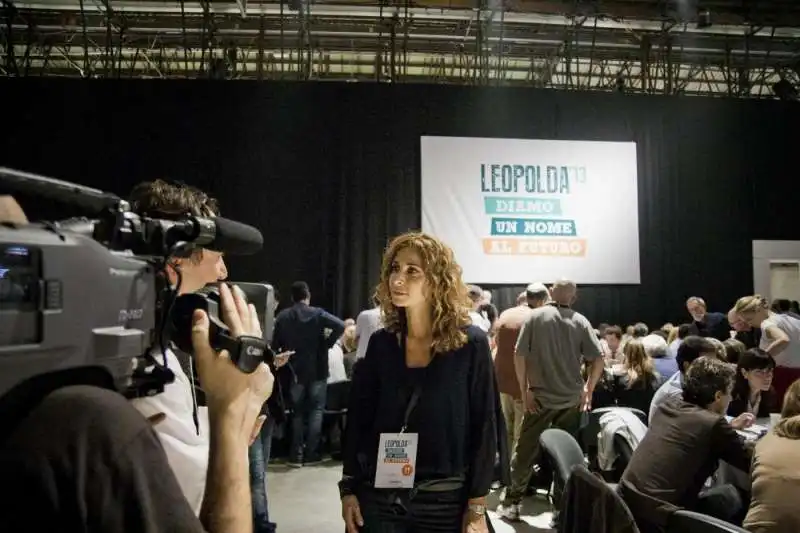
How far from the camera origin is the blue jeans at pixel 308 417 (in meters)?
4.91

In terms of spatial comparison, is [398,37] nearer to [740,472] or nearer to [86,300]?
[740,472]

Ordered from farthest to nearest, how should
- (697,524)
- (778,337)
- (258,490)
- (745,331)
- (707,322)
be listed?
1. (707,322)
2. (745,331)
3. (778,337)
4. (258,490)
5. (697,524)

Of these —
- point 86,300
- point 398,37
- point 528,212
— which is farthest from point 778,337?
point 398,37

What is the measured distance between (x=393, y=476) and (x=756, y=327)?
3767 millimetres

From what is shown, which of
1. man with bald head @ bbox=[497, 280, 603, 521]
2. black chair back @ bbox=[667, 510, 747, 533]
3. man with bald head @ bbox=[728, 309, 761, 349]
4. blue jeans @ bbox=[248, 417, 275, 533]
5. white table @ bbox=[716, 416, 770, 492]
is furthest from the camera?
man with bald head @ bbox=[728, 309, 761, 349]

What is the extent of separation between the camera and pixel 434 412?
1717 mm

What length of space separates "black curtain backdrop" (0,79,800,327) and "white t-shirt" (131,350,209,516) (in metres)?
5.93

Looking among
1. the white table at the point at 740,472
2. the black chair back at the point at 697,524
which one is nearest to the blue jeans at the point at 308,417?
the white table at the point at 740,472

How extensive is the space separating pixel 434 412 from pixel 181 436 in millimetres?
999

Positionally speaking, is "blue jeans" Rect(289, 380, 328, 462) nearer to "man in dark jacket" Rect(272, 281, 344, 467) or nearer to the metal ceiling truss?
"man in dark jacket" Rect(272, 281, 344, 467)

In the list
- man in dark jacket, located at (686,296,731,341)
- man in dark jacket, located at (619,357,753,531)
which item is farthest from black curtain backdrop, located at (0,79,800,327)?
man in dark jacket, located at (619,357,753,531)

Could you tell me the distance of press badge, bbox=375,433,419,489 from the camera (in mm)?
1713

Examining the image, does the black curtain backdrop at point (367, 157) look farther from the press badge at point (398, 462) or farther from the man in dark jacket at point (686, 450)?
the press badge at point (398, 462)

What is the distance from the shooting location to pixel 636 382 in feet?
14.0
